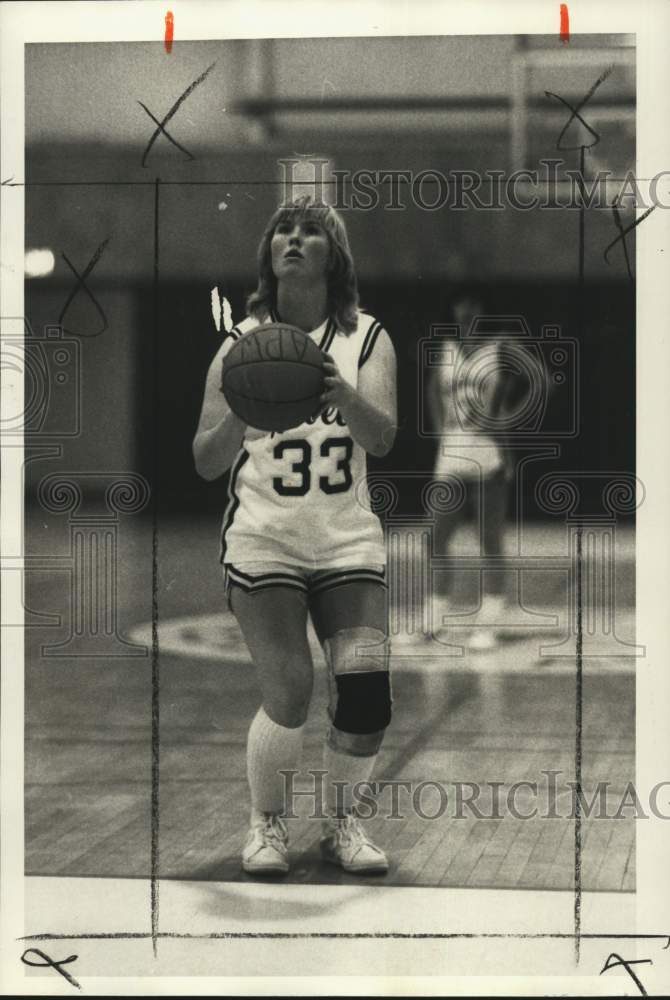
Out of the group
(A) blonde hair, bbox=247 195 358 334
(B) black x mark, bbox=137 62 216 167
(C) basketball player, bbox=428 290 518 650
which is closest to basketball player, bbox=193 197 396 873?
(A) blonde hair, bbox=247 195 358 334

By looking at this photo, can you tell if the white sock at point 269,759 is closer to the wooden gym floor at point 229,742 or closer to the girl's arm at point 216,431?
the wooden gym floor at point 229,742

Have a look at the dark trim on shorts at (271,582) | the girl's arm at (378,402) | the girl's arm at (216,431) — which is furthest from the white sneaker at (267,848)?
the girl's arm at (378,402)

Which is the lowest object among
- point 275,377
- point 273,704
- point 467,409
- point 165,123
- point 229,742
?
point 229,742

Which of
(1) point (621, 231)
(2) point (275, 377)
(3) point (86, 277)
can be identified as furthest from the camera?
(3) point (86, 277)

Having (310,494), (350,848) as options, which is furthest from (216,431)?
(350,848)

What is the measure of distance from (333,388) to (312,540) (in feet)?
1.80

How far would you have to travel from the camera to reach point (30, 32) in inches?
213

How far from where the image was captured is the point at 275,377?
17.2ft

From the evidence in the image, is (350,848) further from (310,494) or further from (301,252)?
(301,252)

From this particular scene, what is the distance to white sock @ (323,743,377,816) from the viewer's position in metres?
5.46

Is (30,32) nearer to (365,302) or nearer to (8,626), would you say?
(365,302)

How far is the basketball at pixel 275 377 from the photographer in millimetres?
5227

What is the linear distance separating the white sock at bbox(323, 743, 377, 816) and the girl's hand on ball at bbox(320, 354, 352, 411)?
122 cm

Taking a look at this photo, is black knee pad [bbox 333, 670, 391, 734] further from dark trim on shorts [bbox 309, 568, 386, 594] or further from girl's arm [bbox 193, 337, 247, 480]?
girl's arm [bbox 193, 337, 247, 480]
